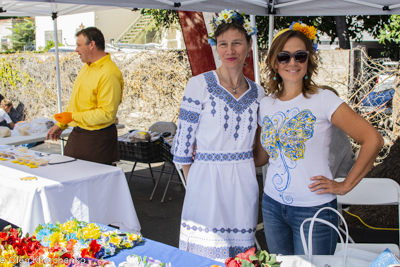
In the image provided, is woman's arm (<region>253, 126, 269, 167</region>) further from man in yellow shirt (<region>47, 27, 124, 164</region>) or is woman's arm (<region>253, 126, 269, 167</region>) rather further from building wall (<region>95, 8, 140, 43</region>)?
building wall (<region>95, 8, 140, 43</region>)

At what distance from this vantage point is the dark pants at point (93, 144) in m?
3.54

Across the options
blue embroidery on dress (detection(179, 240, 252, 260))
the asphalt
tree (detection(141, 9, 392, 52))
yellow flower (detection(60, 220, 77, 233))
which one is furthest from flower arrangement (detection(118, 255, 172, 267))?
tree (detection(141, 9, 392, 52))

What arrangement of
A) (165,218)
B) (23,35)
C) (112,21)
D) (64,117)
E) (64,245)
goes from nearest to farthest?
(64,245) → (64,117) → (165,218) → (112,21) → (23,35)

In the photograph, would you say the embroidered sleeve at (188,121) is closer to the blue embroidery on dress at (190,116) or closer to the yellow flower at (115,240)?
the blue embroidery on dress at (190,116)

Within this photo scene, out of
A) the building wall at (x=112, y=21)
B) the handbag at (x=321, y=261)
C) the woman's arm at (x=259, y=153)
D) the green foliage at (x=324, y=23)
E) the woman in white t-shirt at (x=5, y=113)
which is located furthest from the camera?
the building wall at (x=112, y=21)

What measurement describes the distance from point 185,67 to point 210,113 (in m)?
6.38

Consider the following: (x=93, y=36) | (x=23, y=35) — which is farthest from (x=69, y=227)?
(x=23, y=35)

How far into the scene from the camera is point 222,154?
2199mm

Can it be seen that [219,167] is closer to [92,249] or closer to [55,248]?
[92,249]

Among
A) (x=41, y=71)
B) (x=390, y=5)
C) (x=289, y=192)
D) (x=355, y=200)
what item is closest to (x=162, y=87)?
(x=41, y=71)

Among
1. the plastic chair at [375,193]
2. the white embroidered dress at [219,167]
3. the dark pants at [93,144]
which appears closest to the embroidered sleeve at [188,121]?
the white embroidered dress at [219,167]

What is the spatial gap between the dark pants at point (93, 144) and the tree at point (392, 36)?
21.2 ft

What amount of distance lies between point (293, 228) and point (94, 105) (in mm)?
2262

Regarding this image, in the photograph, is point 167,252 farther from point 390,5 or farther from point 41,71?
point 41,71
